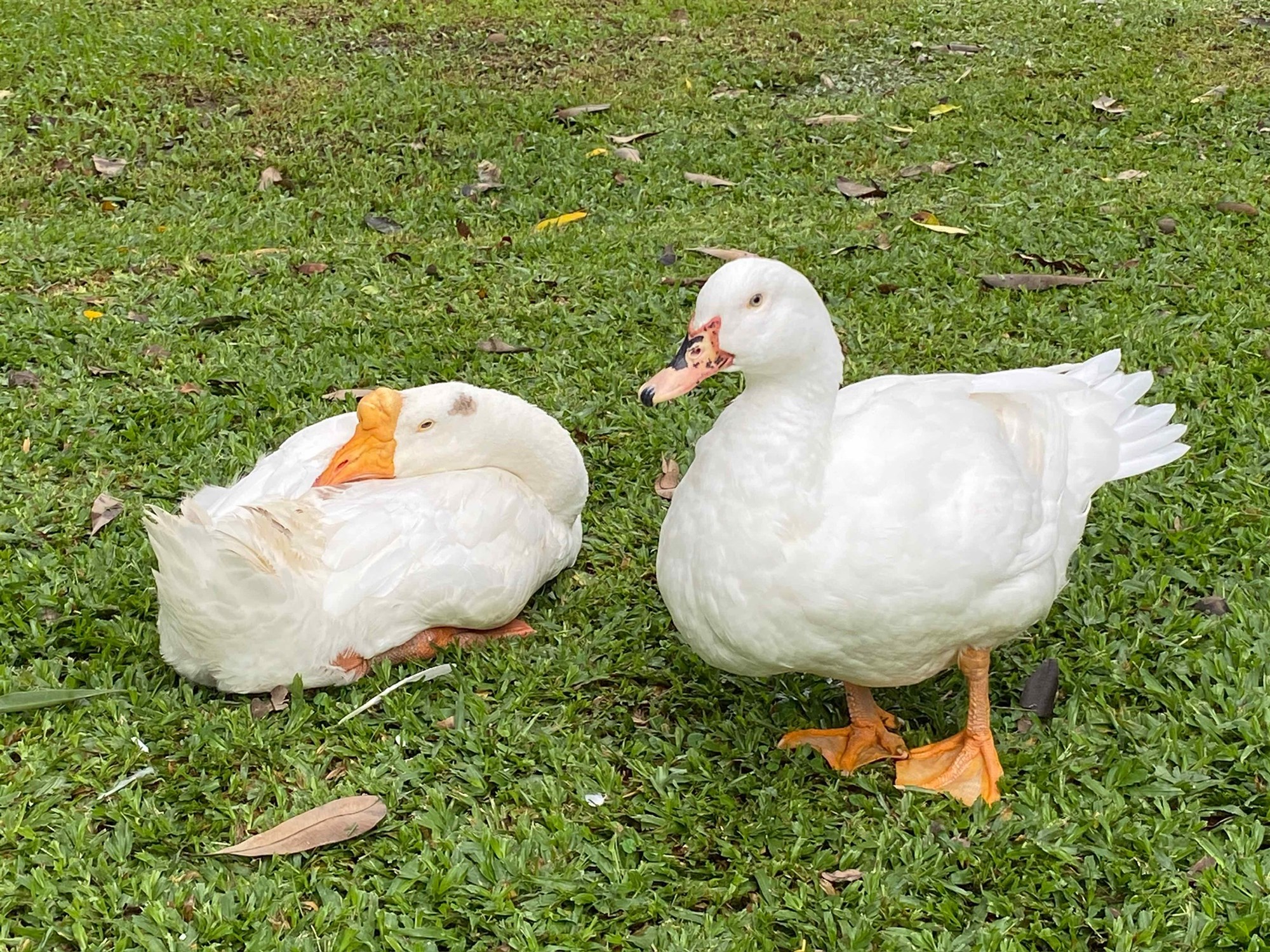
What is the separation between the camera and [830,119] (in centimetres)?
735

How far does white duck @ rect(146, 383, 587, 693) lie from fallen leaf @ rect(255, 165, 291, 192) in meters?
3.32

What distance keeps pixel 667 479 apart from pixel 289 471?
1.23 m

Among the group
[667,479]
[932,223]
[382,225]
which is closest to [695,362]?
[667,479]

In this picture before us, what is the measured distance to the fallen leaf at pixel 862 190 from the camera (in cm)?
625

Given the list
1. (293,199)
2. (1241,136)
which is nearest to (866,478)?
(293,199)

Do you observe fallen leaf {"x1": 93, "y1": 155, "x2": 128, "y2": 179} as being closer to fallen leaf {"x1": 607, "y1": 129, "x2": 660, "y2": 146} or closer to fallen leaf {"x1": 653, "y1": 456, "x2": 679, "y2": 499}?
fallen leaf {"x1": 607, "y1": 129, "x2": 660, "y2": 146}

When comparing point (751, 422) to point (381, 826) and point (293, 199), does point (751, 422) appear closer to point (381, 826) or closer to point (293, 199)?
point (381, 826)

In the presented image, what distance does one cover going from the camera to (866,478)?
2.42 m

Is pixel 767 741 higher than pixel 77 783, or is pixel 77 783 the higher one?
pixel 77 783

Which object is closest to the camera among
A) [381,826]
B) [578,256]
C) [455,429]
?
[381,826]

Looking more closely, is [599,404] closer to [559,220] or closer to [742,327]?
[559,220]

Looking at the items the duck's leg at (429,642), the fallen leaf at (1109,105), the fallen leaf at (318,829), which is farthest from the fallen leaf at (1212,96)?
the fallen leaf at (318,829)

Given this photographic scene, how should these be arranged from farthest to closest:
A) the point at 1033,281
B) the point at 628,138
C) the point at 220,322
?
the point at 628,138, the point at 1033,281, the point at 220,322

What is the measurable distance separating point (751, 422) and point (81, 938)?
165 centimetres
